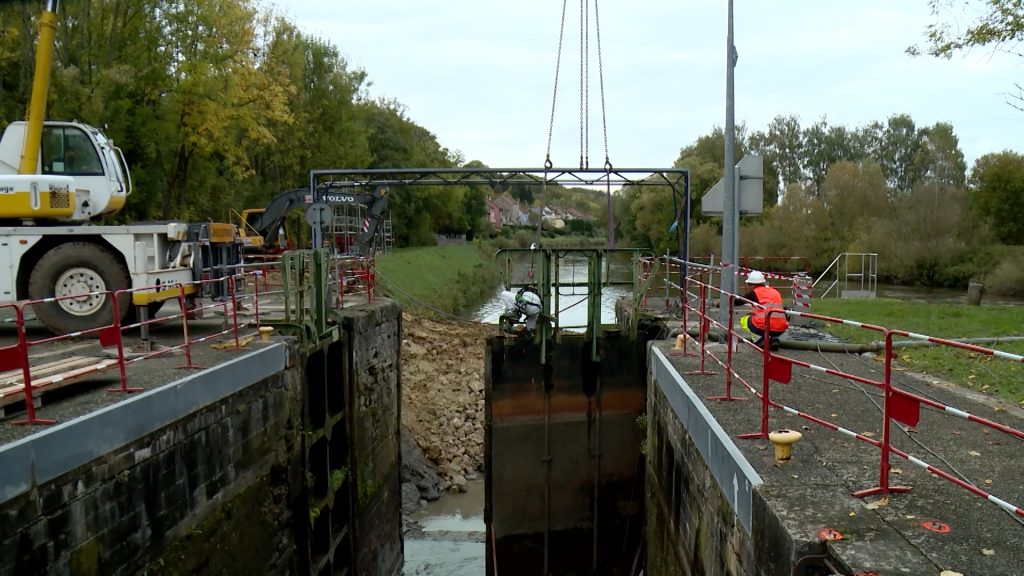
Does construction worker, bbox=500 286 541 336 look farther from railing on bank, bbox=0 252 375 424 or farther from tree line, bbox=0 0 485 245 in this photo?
tree line, bbox=0 0 485 245

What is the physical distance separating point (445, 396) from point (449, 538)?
204 inches

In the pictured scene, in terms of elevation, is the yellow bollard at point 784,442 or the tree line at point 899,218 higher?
the tree line at point 899,218

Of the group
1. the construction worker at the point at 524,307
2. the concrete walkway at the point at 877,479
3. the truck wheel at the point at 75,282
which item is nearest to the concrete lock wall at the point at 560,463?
the construction worker at the point at 524,307

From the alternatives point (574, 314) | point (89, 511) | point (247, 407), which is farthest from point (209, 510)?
point (574, 314)

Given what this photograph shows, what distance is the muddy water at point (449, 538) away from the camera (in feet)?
→ 39.9

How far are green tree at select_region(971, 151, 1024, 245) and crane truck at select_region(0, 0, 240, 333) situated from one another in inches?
1467

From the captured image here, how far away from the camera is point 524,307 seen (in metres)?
10.5

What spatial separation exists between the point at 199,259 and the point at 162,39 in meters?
15.2

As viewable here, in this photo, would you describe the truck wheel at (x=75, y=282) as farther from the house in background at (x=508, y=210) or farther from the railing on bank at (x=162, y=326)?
the house in background at (x=508, y=210)

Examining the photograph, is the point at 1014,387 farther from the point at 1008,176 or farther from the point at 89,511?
the point at 1008,176

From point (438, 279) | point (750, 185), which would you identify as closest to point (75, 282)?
point (750, 185)

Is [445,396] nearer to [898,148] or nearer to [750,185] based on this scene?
[750,185]

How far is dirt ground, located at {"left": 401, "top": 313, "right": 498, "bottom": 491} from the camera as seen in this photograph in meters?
15.3

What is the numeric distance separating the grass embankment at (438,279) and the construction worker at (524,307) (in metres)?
10.7
